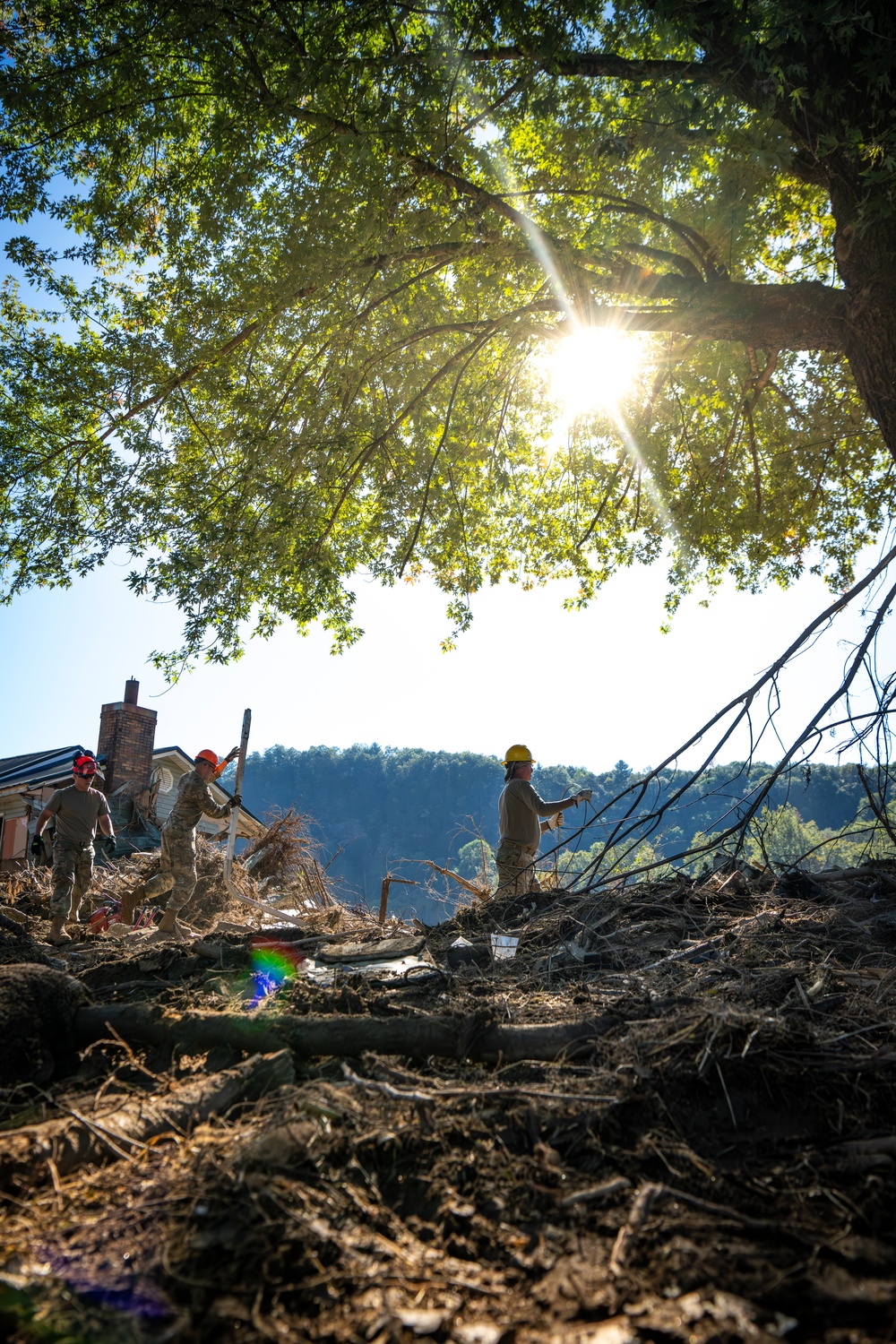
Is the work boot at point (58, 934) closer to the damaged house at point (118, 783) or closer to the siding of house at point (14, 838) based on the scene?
the damaged house at point (118, 783)

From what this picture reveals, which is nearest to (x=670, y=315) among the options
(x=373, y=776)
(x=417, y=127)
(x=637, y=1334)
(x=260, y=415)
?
(x=417, y=127)

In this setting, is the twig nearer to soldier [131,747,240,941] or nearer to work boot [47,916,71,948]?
soldier [131,747,240,941]

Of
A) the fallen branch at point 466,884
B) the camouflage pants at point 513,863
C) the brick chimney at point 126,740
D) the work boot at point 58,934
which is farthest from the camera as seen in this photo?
the brick chimney at point 126,740

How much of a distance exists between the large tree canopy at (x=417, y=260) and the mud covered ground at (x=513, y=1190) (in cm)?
482

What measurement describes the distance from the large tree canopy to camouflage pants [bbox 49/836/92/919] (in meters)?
3.23

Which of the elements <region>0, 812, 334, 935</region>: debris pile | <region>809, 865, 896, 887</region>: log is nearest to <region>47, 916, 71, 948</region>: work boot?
<region>0, 812, 334, 935</region>: debris pile

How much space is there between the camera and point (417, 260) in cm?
817

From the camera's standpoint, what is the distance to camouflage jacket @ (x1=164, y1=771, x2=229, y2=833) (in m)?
9.06

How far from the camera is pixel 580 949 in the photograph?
17.0 feet

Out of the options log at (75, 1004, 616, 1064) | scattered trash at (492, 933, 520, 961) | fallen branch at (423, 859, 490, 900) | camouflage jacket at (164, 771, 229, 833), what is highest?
camouflage jacket at (164, 771, 229, 833)

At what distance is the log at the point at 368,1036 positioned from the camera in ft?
10.8

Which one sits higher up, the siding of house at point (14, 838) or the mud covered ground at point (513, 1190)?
the mud covered ground at point (513, 1190)

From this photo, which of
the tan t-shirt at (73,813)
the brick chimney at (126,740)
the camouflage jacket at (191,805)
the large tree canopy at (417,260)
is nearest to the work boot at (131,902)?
the tan t-shirt at (73,813)

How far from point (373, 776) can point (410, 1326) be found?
12754cm
